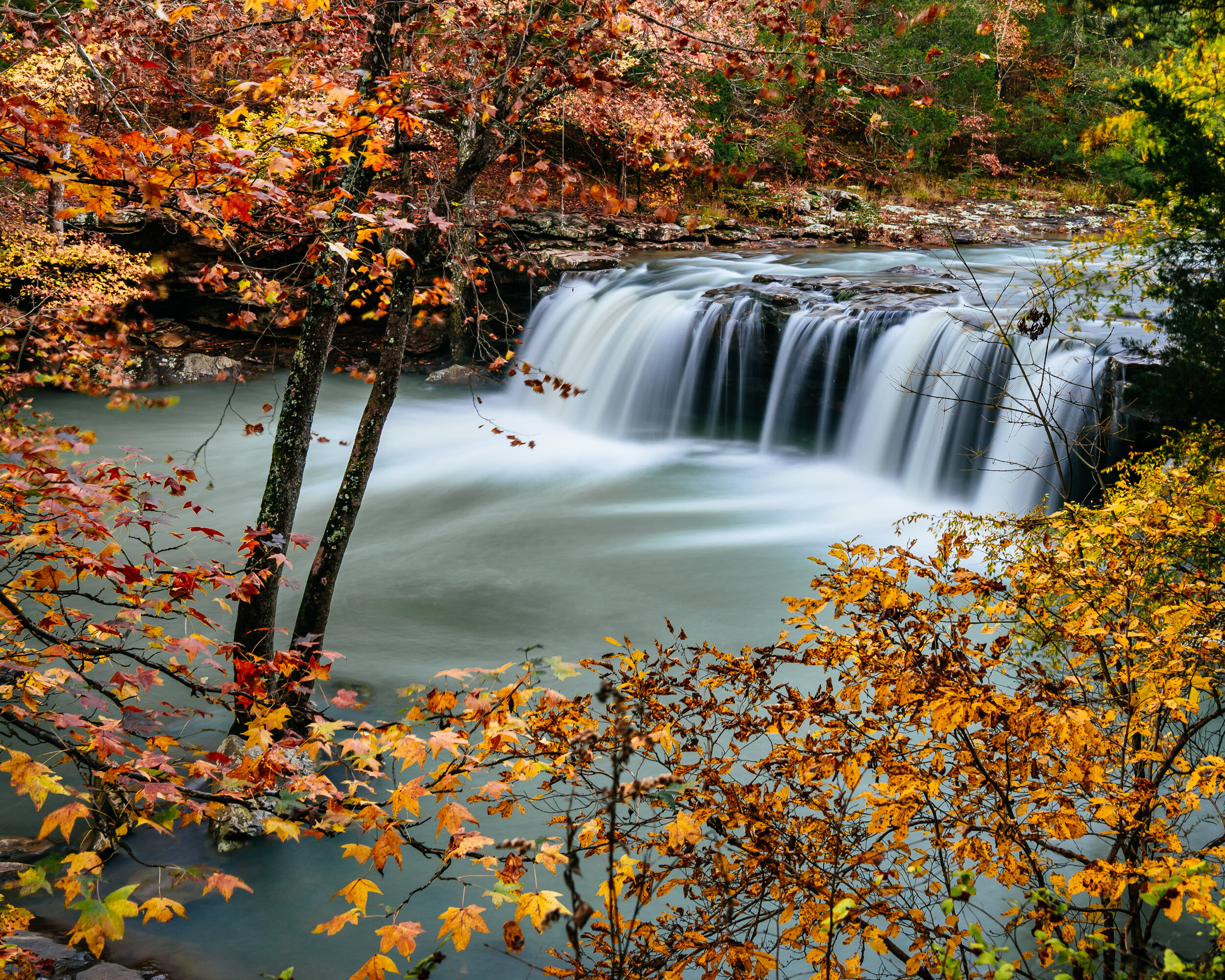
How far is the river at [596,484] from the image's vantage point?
4684mm

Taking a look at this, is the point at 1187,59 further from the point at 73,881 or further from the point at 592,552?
the point at 73,881

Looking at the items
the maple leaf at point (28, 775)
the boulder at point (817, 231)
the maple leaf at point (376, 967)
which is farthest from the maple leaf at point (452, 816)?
the boulder at point (817, 231)

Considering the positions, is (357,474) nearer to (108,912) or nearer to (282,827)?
(282,827)

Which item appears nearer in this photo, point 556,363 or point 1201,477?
point 1201,477

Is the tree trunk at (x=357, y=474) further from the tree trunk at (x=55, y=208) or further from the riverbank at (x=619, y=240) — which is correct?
the tree trunk at (x=55, y=208)

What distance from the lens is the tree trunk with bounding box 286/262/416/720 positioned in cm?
508

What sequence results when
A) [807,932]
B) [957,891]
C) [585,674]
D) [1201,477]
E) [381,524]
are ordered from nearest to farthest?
[957,891]
[807,932]
[1201,477]
[585,674]
[381,524]

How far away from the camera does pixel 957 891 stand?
201 cm

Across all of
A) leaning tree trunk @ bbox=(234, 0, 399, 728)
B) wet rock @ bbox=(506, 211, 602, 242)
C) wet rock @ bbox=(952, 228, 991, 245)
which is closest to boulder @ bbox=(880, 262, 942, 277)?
wet rock @ bbox=(952, 228, 991, 245)

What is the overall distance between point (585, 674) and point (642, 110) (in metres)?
11.0

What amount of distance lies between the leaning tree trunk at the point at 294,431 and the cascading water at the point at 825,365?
5.42m

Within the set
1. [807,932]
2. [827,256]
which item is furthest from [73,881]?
[827,256]

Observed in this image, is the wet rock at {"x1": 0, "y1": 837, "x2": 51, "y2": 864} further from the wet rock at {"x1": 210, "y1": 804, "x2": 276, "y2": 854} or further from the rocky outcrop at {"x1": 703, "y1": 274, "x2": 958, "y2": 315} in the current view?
the rocky outcrop at {"x1": 703, "y1": 274, "x2": 958, "y2": 315}

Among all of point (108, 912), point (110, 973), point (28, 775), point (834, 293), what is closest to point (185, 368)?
point (834, 293)
